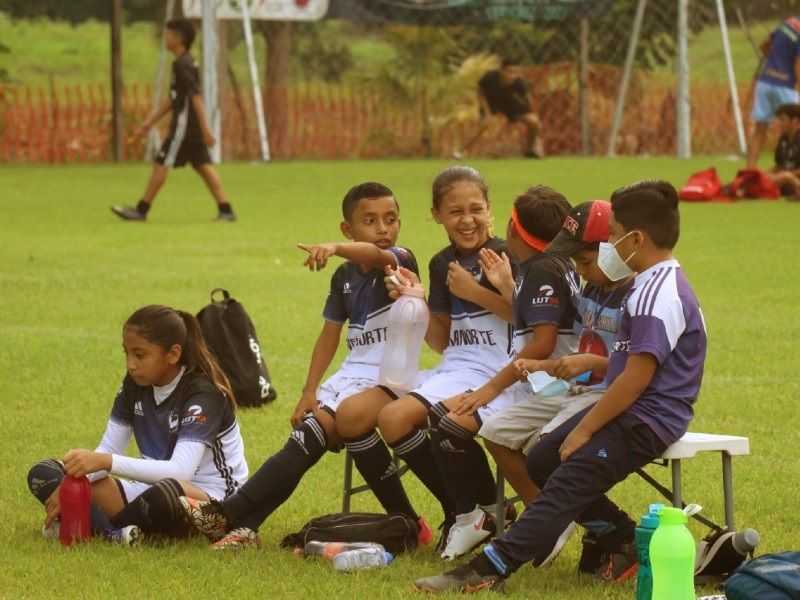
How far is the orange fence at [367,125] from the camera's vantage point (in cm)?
2872

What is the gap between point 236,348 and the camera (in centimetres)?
901

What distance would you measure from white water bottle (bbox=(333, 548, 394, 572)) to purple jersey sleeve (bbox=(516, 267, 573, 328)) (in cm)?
90

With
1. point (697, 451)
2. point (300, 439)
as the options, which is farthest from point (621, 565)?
point (300, 439)

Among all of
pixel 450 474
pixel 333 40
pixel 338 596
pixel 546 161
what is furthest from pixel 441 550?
pixel 333 40

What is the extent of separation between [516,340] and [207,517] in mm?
1240

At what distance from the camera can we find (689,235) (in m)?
16.6

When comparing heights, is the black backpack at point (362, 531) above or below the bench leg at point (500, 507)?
below

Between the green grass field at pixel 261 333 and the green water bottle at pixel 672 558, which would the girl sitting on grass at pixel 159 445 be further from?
the green water bottle at pixel 672 558

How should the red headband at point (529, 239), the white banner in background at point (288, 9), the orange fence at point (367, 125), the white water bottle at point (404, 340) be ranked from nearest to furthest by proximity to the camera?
the red headband at point (529, 239) < the white water bottle at point (404, 340) < the white banner in background at point (288, 9) < the orange fence at point (367, 125)

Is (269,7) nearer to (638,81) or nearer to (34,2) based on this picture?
(638,81)

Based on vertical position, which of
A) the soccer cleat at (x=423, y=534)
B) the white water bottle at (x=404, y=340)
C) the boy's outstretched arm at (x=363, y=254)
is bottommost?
the soccer cleat at (x=423, y=534)

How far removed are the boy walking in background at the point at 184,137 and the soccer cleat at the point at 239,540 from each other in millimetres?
11863

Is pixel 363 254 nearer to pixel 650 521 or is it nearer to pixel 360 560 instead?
pixel 360 560

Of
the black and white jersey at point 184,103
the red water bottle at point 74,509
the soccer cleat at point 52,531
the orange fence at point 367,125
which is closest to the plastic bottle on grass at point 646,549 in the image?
the red water bottle at point 74,509
